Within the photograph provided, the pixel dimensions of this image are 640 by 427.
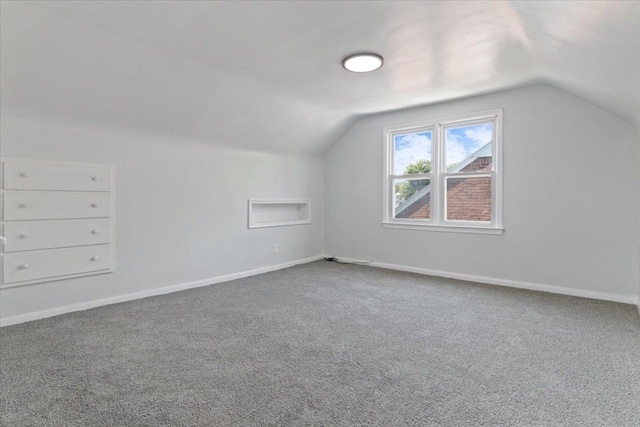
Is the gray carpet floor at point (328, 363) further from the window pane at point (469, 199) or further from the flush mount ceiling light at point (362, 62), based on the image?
the flush mount ceiling light at point (362, 62)

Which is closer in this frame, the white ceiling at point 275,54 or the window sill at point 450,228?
the white ceiling at point 275,54

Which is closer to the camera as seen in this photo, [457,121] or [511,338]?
[511,338]

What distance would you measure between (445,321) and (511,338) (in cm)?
49

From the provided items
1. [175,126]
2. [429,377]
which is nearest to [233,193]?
[175,126]

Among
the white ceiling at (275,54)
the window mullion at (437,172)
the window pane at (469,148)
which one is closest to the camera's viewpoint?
the white ceiling at (275,54)

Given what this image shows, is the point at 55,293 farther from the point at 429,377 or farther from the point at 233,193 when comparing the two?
the point at 429,377

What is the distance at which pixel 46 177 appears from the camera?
109 inches

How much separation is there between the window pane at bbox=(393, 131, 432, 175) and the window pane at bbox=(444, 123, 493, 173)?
28 cm

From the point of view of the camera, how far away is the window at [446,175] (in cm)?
396

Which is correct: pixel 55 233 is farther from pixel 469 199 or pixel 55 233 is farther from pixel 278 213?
pixel 469 199

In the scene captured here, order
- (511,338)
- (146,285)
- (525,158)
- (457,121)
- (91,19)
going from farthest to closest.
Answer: (457,121), (525,158), (146,285), (511,338), (91,19)

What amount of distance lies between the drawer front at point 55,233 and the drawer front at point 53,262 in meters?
0.05

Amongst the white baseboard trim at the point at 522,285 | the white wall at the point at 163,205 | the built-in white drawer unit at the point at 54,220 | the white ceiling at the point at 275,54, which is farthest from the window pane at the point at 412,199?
the built-in white drawer unit at the point at 54,220

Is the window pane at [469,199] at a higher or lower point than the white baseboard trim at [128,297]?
higher
